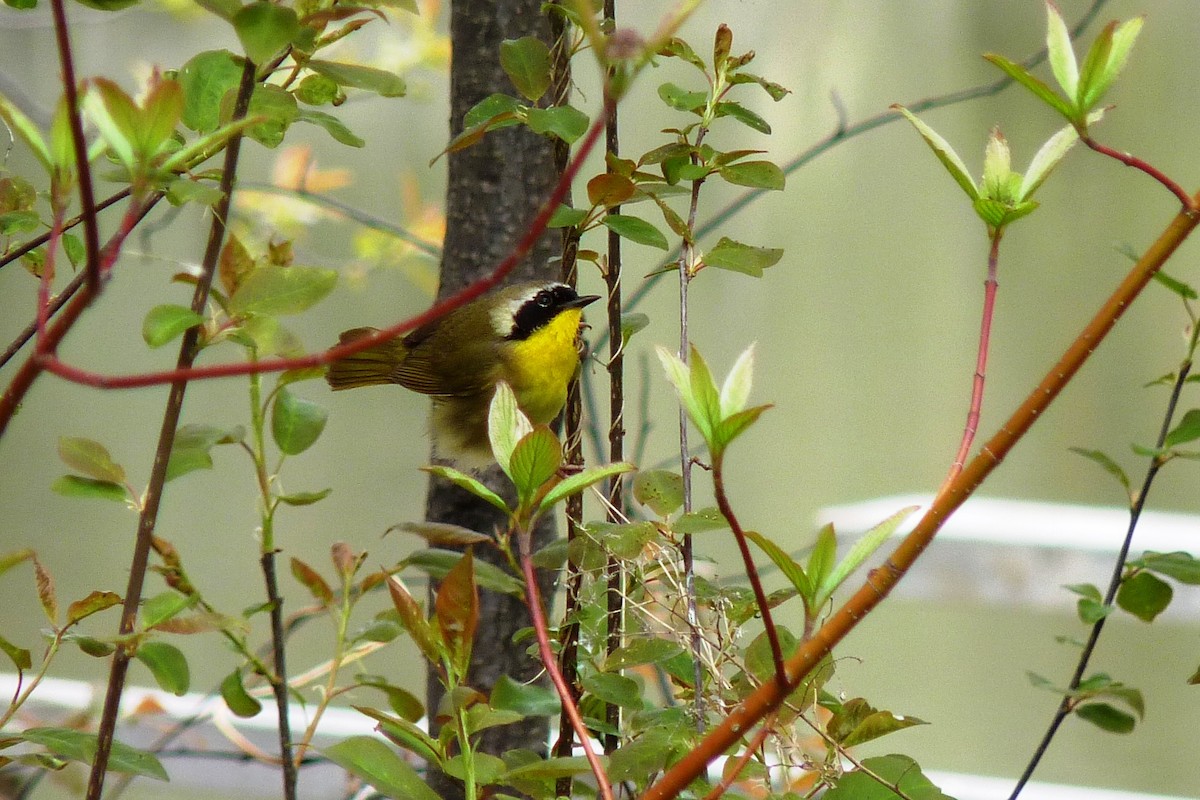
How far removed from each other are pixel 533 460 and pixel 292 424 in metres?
0.23

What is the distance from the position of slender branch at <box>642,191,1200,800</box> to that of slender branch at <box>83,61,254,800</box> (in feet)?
0.81

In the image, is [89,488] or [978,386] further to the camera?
[89,488]

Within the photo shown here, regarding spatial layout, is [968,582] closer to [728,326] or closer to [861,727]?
[728,326]

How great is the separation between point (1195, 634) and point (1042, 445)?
1.37 ft

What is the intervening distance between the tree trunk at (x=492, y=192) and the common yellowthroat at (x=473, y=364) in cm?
50

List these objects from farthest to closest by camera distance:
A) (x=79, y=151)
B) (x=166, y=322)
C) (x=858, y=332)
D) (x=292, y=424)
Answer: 1. (x=858, y=332)
2. (x=292, y=424)
3. (x=166, y=322)
4. (x=79, y=151)

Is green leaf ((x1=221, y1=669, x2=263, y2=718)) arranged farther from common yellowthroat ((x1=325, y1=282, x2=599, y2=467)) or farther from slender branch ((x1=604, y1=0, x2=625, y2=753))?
common yellowthroat ((x1=325, y1=282, x2=599, y2=467))

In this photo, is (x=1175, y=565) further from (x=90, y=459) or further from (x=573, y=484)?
(x=90, y=459)

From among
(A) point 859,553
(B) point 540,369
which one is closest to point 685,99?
(A) point 859,553

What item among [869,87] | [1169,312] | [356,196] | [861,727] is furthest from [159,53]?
[861,727]

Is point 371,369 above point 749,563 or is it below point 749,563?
above

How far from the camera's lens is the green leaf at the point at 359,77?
0.45 m

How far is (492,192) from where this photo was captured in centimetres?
71

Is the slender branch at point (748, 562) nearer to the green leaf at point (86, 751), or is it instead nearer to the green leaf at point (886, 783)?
the green leaf at point (886, 783)
